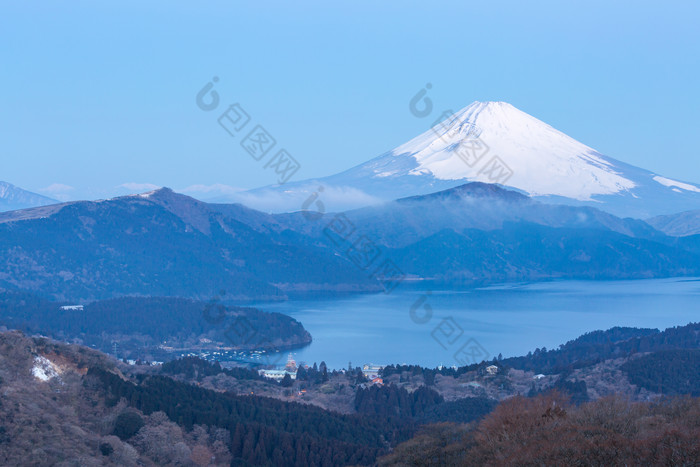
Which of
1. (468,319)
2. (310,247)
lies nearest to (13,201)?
(310,247)

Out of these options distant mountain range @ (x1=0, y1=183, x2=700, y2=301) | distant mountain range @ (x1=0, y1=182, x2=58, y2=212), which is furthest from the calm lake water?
distant mountain range @ (x1=0, y1=182, x2=58, y2=212)

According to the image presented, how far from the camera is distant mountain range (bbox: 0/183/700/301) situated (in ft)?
257

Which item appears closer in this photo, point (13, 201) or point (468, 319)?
point (468, 319)

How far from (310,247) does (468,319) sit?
53123mm

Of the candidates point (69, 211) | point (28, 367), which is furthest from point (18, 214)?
point (28, 367)

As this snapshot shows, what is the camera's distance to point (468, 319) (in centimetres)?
5522

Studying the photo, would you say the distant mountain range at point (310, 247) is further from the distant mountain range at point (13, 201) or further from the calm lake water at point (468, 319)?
the distant mountain range at point (13, 201)

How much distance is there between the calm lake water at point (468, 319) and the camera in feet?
141

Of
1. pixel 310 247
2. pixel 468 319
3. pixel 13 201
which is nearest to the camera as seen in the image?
pixel 468 319

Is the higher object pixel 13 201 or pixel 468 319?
→ pixel 13 201

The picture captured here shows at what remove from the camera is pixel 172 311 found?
53.7 m

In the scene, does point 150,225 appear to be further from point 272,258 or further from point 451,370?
point 451,370

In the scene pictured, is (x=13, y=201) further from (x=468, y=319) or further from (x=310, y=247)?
(x=468, y=319)

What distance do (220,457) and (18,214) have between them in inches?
3131
